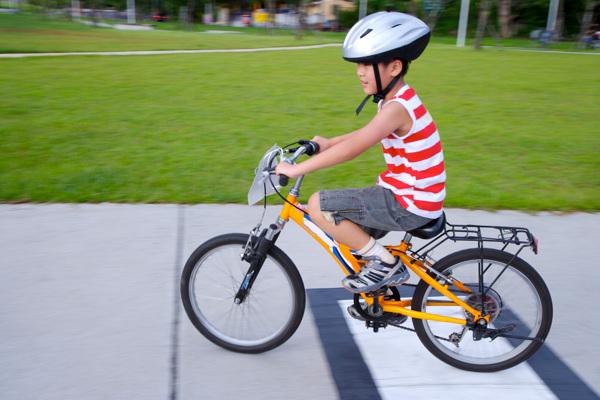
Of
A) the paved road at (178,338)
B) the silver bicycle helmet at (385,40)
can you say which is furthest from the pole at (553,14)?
the silver bicycle helmet at (385,40)

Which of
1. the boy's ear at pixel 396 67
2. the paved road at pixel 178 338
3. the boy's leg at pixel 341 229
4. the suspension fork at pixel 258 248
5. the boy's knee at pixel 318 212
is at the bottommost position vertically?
the paved road at pixel 178 338

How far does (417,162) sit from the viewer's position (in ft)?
8.82

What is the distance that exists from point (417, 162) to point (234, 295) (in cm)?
129

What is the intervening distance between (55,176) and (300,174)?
3.82 meters

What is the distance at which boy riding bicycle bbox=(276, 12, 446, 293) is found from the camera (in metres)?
2.61

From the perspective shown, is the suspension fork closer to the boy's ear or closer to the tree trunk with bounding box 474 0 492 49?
the boy's ear

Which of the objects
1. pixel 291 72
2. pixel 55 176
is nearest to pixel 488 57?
pixel 291 72

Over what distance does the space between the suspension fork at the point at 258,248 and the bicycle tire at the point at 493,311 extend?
31.9 inches

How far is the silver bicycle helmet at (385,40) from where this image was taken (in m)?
2.61

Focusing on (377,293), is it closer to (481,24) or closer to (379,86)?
(379,86)

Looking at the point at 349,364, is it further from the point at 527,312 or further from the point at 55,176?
the point at 55,176

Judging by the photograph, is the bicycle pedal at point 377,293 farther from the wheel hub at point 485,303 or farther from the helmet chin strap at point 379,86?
the helmet chin strap at point 379,86

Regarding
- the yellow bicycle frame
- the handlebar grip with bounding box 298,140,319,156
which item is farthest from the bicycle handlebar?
the yellow bicycle frame

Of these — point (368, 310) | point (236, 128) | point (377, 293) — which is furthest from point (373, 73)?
point (236, 128)
